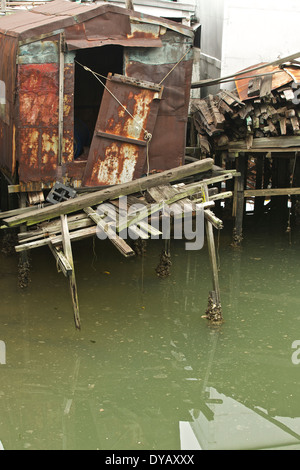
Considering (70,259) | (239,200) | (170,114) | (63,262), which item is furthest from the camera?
(239,200)

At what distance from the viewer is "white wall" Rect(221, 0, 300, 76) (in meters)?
14.5

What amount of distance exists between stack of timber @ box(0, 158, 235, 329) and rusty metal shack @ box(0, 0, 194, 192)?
61cm

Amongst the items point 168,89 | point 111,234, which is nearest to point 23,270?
point 111,234

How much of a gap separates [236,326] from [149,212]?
7.74 feet

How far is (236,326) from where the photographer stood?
34.3 feet

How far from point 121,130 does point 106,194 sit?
1.29m

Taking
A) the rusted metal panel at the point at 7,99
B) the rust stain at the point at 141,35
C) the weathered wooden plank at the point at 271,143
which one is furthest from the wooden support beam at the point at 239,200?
the rusted metal panel at the point at 7,99

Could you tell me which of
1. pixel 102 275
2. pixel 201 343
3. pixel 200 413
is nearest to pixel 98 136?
pixel 102 275

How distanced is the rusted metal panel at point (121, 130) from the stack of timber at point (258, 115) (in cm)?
228

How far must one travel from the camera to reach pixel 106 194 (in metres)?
10.4

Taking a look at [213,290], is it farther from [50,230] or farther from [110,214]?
[50,230]

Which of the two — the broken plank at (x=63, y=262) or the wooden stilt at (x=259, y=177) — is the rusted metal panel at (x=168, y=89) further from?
the wooden stilt at (x=259, y=177)

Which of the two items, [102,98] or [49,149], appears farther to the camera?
[102,98]

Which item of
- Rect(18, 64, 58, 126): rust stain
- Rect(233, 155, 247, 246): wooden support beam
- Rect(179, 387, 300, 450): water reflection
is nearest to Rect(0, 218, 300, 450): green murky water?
Rect(179, 387, 300, 450): water reflection
